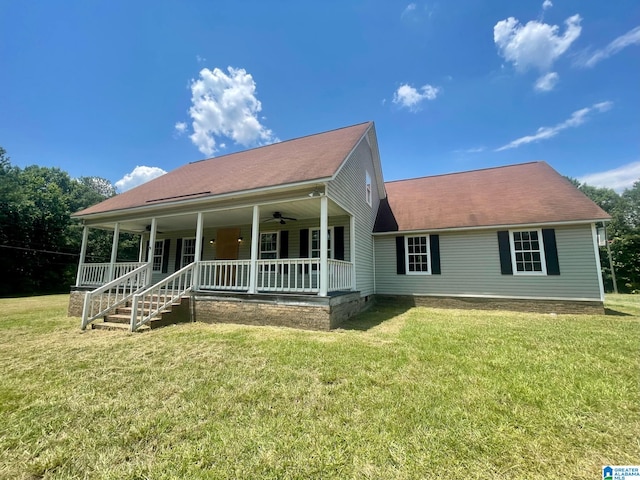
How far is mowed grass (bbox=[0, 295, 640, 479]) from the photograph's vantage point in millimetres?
2082

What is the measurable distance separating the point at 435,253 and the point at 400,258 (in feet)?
4.48

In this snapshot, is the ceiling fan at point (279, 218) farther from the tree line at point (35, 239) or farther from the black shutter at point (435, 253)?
the tree line at point (35, 239)

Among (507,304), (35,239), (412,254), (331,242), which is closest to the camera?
(507,304)

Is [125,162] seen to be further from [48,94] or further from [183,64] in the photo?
[183,64]

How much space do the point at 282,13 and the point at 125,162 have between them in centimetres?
2124

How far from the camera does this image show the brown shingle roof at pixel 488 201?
949 cm

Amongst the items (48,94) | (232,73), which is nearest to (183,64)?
(232,73)

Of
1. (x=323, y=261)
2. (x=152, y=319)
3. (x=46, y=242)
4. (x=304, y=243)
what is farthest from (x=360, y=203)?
(x=46, y=242)

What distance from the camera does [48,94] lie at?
12211 millimetres

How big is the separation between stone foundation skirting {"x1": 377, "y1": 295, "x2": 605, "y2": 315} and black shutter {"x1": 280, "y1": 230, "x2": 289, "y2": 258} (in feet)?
14.1

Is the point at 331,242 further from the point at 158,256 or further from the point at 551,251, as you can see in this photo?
the point at 158,256

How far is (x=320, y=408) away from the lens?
287 cm

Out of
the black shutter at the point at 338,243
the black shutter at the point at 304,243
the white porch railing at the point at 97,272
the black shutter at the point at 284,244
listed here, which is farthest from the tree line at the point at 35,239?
the black shutter at the point at 338,243

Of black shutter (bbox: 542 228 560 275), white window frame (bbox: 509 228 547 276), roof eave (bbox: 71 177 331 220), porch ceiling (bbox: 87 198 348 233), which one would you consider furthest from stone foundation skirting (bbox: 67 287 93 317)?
black shutter (bbox: 542 228 560 275)
